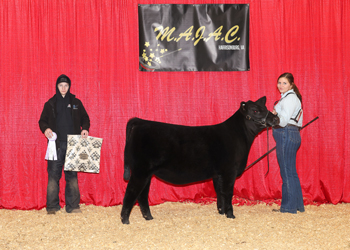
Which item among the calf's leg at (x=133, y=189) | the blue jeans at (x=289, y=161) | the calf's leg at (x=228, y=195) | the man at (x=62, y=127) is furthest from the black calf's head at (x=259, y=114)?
the man at (x=62, y=127)

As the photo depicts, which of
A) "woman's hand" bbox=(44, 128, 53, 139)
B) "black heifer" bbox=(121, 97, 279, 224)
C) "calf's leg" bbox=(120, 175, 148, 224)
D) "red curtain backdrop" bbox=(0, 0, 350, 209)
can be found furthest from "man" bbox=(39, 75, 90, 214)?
"calf's leg" bbox=(120, 175, 148, 224)

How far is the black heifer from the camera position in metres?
3.52

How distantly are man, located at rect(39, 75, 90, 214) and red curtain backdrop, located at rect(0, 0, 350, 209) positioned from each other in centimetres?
34

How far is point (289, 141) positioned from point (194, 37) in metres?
2.01

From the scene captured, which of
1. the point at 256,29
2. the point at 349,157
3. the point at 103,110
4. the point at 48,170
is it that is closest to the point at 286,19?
the point at 256,29

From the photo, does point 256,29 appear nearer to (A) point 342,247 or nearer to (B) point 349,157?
(B) point 349,157

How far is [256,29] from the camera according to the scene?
474cm

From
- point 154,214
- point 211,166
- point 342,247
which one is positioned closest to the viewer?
point 342,247

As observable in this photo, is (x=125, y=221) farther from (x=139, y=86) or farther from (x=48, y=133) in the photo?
(x=139, y=86)

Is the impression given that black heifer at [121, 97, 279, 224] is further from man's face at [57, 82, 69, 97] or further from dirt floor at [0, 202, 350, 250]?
man's face at [57, 82, 69, 97]

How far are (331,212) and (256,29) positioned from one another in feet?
9.17

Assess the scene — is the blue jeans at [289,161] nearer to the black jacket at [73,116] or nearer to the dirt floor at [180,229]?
the dirt floor at [180,229]

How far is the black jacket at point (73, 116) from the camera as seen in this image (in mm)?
4148

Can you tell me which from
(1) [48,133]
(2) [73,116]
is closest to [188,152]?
(2) [73,116]
